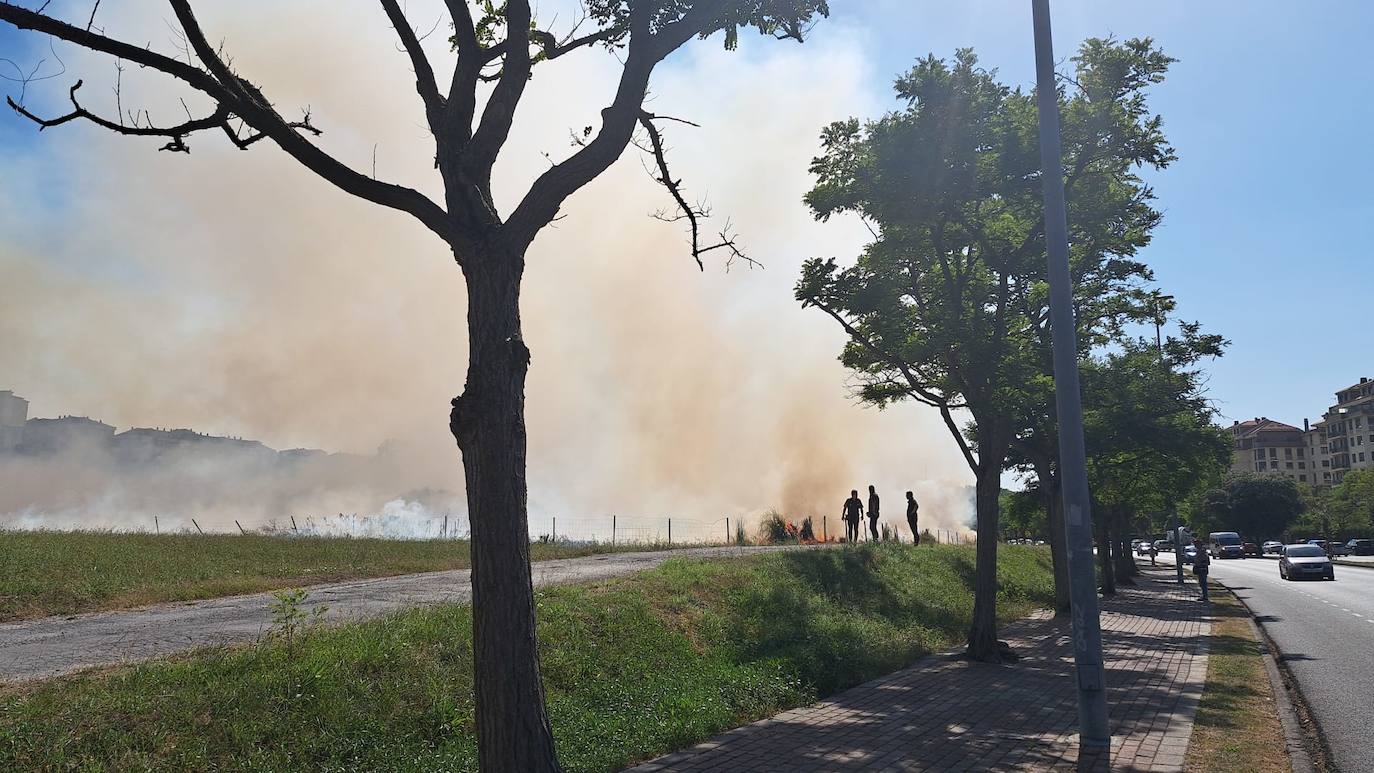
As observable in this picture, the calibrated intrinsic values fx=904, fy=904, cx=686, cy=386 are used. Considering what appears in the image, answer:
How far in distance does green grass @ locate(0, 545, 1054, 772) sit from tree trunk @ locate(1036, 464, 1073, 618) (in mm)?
6982

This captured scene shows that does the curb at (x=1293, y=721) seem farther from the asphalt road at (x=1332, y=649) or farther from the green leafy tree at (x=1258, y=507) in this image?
the green leafy tree at (x=1258, y=507)

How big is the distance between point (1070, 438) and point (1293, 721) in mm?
4223

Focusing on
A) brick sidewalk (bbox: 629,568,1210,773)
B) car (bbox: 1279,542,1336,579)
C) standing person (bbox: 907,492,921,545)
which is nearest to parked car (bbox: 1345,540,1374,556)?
car (bbox: 1279,542,1336,579)

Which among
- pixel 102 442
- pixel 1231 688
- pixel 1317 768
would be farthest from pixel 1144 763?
pixel 102 442

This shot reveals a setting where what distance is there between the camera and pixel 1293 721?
29.8 ft

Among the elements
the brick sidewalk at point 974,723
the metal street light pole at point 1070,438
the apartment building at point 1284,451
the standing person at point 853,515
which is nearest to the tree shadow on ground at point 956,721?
the brick sidewalk at point 974,723

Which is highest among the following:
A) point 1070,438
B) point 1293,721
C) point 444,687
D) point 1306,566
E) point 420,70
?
point 420,70

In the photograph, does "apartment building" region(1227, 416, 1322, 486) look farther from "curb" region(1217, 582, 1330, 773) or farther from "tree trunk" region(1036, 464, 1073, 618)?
"curb" region(1217, 582, 1330, 773)

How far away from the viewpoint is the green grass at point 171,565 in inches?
472

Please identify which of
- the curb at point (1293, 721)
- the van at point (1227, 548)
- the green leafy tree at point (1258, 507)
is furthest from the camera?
the green leafy tree at point (1258, 507)

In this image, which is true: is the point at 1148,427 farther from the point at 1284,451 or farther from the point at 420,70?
the point at 1284,451

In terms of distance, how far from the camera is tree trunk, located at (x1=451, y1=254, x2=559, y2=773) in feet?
17.0

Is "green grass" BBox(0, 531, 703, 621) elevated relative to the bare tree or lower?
lower

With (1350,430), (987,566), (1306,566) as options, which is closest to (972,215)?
(987,566)
